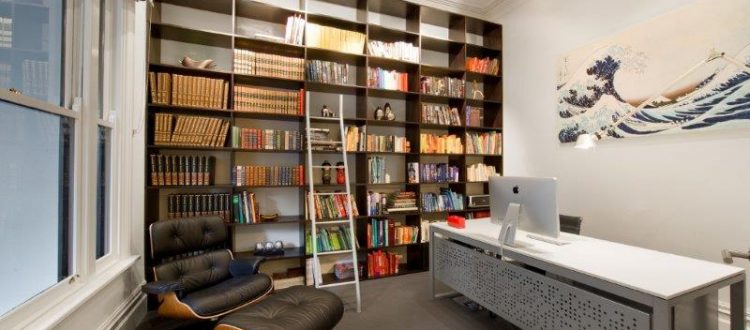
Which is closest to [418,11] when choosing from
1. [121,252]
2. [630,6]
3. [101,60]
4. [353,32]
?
[353,32]

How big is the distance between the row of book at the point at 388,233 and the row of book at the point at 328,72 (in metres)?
1.55

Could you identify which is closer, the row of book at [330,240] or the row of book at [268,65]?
the row of book at [268,65]

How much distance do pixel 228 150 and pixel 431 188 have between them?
2.37 m

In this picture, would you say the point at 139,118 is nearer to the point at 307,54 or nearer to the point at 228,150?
the point at 228,150

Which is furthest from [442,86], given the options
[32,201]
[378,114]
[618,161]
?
[32,201]

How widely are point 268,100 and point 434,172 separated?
78.6 inches

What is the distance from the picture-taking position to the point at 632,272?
1490 millimetres

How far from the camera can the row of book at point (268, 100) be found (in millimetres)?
2832

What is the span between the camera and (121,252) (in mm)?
2229

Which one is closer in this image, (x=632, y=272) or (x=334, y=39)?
(x=632, y=272)

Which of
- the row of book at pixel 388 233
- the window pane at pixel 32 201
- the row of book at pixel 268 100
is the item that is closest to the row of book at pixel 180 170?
the row of book at pixel 268 100

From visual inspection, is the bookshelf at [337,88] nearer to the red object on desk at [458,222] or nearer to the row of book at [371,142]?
the row of book at [371,142]

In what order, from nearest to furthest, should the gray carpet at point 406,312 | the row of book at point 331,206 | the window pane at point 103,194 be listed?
the window pane at point 103,194 < the gray carpet at point 406,312 < the row of book at point 331,206

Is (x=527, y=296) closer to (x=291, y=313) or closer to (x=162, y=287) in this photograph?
(x=291, y=313)
